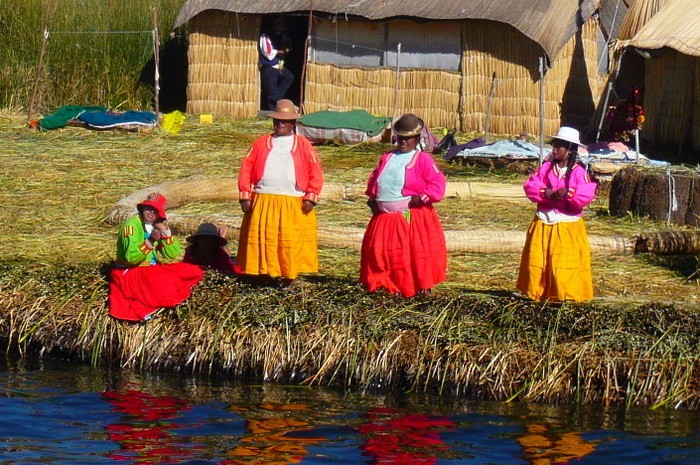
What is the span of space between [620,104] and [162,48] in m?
6.80

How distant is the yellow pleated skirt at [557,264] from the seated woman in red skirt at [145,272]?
83.9 inches

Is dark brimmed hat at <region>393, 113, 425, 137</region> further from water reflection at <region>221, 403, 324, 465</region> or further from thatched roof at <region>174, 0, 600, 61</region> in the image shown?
thatched roof at <region>174, 0, 600, 61</region>

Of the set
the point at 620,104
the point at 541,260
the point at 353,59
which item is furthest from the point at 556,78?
the point at 541,260

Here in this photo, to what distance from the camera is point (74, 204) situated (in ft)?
38.1

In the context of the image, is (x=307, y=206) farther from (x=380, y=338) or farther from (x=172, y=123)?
(x=172, y=123)

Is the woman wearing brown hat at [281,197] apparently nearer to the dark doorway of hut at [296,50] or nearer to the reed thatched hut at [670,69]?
the reed thatched hut at [670,69]

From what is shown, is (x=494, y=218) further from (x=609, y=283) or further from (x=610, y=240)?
(x=609, y=283)

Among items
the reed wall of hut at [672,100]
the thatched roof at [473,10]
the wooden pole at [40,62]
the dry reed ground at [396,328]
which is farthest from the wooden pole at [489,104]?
the dry reed ground at [396,328]

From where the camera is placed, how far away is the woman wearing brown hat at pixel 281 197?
8.32 metres

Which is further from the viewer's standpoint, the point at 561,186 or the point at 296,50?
the point at 296,50

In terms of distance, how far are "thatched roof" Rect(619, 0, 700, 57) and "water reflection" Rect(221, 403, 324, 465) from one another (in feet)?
26.3

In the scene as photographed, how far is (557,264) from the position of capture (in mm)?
8016

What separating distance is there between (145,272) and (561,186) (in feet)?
8.52

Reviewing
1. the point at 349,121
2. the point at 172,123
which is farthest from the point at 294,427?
the point at 172,123
